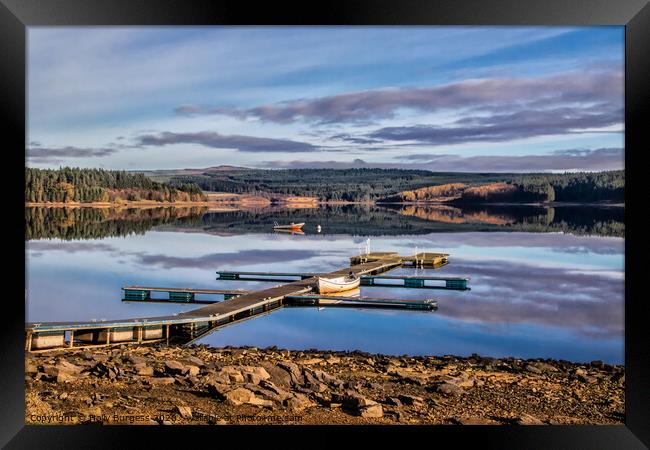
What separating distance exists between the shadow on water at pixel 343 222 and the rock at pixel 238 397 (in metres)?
25.5

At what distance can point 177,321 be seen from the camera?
1133cm

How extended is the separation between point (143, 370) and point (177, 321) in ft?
13.2

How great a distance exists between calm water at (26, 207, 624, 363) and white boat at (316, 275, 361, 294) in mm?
1031

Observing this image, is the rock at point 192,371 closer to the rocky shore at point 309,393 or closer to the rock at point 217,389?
the rocky shore at point 309,393

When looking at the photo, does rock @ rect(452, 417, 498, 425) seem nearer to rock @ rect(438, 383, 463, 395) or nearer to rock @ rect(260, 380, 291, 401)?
rock @ rect(438, 383, 463, 395)

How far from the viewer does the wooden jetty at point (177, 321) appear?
9.80 m

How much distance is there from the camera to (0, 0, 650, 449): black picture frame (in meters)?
4.91

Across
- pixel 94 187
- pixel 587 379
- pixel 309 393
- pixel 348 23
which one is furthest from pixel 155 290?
pixel 94 187

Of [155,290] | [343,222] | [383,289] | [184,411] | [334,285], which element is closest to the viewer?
[184,411]

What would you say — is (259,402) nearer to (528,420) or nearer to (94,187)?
(528,420)

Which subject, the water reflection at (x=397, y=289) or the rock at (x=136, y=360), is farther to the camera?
the water reflection at (x=397, y=289)

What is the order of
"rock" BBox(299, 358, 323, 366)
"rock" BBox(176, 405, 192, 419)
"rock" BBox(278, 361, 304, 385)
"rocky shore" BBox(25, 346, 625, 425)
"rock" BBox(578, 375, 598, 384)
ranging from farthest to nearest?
"rock" BBox(299, 358, 323, 366) < "rock" BBox(578, 375, 598, 384) < "rock" BBox(278, 361, 304, 385) < "rocky shore" BBox(25, 346, 625, 425) < "rock" BBox(176, 405, 192, 419)

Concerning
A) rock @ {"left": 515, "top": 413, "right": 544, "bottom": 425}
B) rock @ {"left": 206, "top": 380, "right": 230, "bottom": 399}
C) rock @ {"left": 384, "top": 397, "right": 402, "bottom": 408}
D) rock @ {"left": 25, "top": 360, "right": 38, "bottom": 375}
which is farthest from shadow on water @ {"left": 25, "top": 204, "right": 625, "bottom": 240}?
rock @ {"left": 515, "top": 413, "right": 544, "bottom": 425}

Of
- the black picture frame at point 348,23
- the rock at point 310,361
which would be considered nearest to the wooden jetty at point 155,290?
the rock at point 310,361
